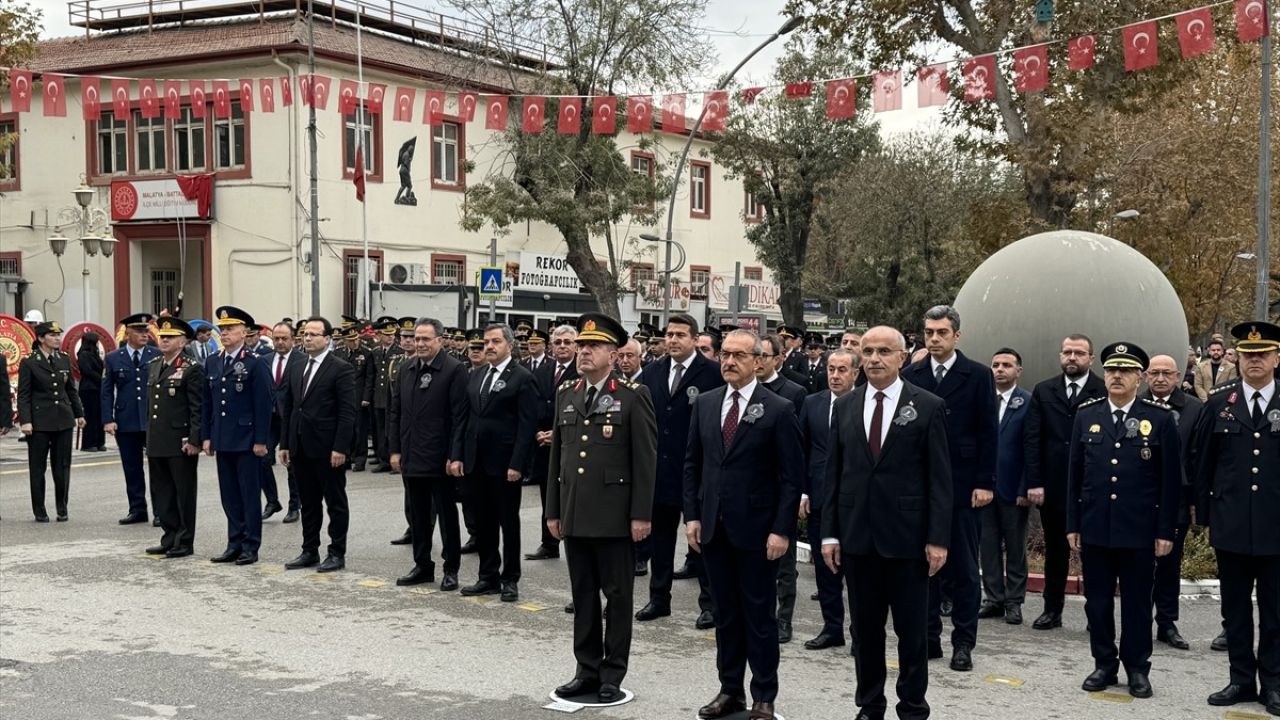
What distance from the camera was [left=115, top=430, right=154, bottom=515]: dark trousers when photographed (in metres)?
14.0

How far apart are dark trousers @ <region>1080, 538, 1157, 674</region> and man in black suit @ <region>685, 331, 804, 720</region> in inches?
78.3

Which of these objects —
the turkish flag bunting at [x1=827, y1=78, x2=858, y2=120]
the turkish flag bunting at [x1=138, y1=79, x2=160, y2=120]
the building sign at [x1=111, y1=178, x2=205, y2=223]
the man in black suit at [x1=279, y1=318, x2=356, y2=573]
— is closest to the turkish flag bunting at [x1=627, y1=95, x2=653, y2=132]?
the turkish flag bunting at [x1=827, y1=78, x2=858, y2=120]

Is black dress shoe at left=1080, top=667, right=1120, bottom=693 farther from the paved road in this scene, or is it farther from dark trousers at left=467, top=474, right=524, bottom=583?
dark trousers at left=467, top=474, right=524, bottom=583

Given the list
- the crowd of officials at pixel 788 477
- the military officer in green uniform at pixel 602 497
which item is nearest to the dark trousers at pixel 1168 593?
the crowd of officials at pixel 788 477

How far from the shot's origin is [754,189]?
41719 millimetres

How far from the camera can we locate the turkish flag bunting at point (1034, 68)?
58.5 feet

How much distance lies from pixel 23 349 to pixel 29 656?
15768 mm

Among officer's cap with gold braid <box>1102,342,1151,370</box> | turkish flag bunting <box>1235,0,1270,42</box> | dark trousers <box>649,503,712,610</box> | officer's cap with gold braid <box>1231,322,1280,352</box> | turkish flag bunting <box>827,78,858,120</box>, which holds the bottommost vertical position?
dark trousers <box>649,503,712,610</box>

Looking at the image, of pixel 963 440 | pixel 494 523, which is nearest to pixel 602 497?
pixel 963 440

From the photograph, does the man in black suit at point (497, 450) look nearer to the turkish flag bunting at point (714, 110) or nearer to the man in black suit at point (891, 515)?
the man in black suit at point (891, 515)

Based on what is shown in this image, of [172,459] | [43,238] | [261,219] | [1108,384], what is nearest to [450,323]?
[261,219]

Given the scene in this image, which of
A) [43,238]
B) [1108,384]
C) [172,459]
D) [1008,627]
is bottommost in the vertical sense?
A: [1008,627]

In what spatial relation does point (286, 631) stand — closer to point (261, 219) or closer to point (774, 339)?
point (774, 339)

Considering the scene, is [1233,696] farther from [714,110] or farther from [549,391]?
[714,110]
